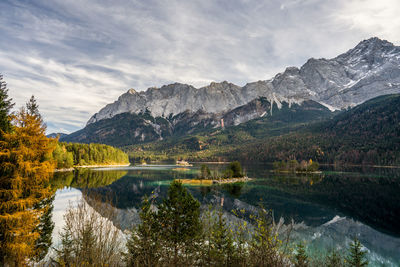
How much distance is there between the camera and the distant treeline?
4346 inches

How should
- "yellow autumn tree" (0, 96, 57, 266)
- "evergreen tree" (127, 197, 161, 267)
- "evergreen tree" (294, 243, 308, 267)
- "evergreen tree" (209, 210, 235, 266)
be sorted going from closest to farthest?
"evergreen tree" (209, 210, 235, 266), "evergreen tree" (127, 197, 161, 267), "evergreen tree" (294, 243, 308, 267), "yellow autumn tree" (0, 96, 57, 266)

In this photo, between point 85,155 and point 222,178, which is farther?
point 85,155

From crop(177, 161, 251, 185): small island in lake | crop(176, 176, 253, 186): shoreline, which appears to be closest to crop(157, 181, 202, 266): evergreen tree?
crop(176, 176, 253, 186): shoreline

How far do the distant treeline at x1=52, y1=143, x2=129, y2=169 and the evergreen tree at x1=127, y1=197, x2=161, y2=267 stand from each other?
4042 inches

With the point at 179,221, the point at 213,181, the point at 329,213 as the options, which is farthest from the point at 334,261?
the point at 213,181

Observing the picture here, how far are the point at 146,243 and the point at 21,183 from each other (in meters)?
10.3

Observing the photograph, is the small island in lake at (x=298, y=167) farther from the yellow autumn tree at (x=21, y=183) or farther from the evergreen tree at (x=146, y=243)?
the yellow autumn tree at (x=21, y=183)

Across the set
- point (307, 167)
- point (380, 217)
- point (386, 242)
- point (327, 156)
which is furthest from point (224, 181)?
point (327, 156)

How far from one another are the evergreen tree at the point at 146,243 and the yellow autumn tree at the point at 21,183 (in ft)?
24.3

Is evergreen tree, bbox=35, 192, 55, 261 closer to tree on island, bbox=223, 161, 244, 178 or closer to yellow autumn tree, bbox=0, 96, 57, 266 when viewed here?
yellow autumn tree, bbox=0, 96, 57, 266

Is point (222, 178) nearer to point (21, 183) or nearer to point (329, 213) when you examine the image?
point (329, 213)

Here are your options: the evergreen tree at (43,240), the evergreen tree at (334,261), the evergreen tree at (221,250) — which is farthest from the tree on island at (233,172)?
the evergreen tree at (221,250)

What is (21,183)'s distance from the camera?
1548 centimetres

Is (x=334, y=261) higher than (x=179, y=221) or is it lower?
lower
